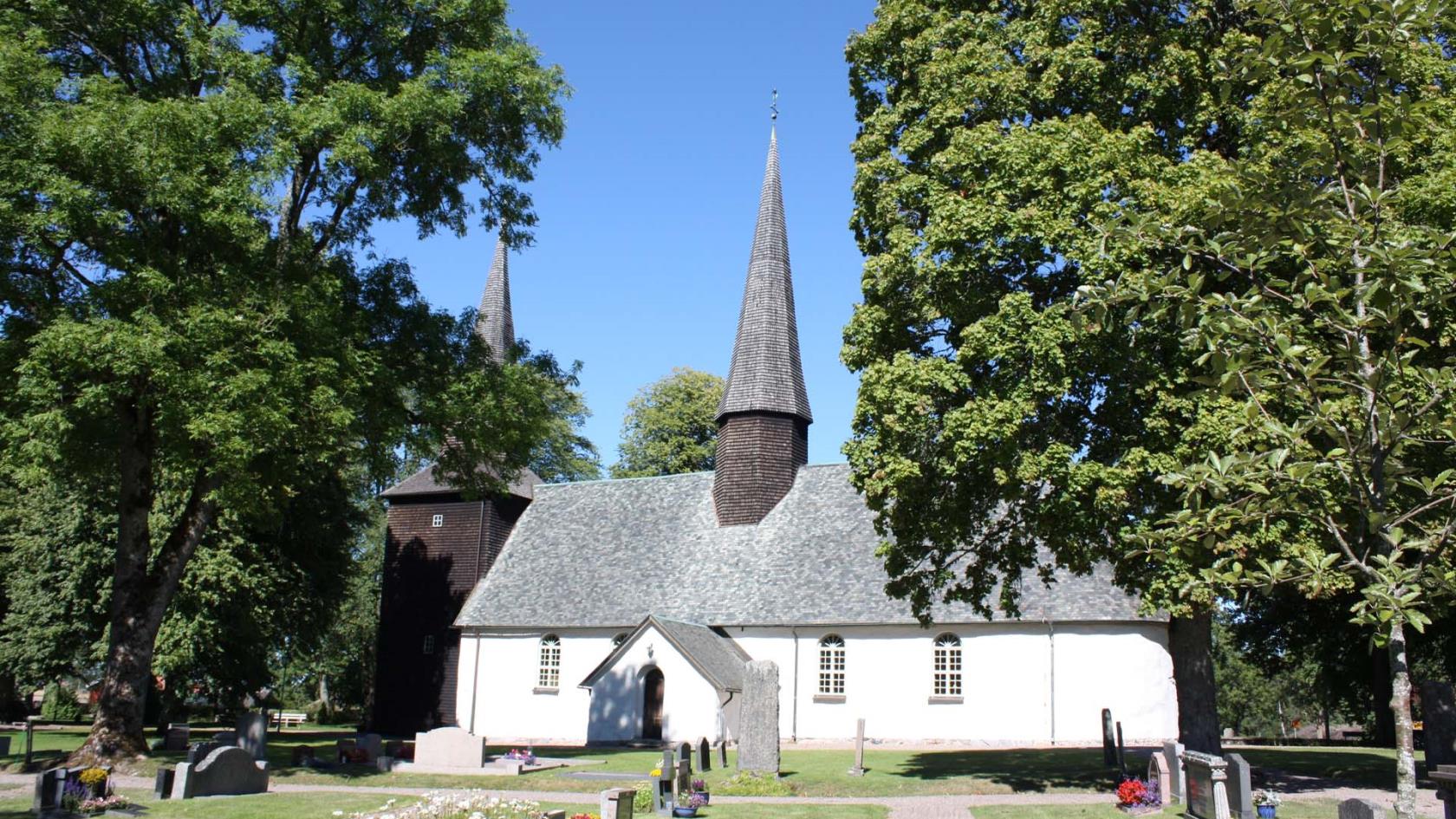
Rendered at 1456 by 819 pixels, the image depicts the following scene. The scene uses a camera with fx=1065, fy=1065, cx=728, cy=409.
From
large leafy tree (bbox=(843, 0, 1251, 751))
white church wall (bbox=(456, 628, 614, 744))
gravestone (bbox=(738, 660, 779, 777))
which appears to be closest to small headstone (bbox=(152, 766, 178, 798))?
gravestone (bbox=(738, 660, 779, 777))

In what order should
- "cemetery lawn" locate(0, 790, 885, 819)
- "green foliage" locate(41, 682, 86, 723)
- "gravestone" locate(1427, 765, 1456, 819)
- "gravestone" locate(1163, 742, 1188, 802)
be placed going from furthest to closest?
"green foliage" locate(41, 682, 86, 723) → "gravestone" locate(1163, 742, 1188, 802) → "cemetery lawn" locate(0, 790, 885, 819) → "gravestone" locate(1427, 765, 1456, 819)

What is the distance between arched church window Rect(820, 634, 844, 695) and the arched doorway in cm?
476

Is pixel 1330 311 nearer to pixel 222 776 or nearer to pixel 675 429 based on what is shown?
pixel 222 776

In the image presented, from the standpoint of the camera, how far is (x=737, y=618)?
3234 centimetres

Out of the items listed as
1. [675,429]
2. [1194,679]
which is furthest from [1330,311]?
[675,429]

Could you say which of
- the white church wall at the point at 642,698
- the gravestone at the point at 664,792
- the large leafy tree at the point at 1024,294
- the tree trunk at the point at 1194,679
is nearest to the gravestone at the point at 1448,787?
the large leafy tree at the point at 1024,294

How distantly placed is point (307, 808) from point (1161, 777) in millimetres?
12245

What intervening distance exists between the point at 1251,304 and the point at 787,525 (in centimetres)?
→ 2889

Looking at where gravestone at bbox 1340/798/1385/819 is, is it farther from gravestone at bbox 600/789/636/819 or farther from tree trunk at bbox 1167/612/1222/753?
tree trunk at bbox 1167/612/1222/753

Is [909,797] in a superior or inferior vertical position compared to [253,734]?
inferior

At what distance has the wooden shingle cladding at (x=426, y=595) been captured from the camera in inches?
1454

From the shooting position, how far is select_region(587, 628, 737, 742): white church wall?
96.9 feet

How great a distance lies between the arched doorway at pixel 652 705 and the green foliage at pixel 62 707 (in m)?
29.9

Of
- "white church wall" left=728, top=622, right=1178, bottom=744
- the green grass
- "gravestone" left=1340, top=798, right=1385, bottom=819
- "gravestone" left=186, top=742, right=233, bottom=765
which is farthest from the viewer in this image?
"white church wall" left=728, top=622, right=1178, bottom=744
